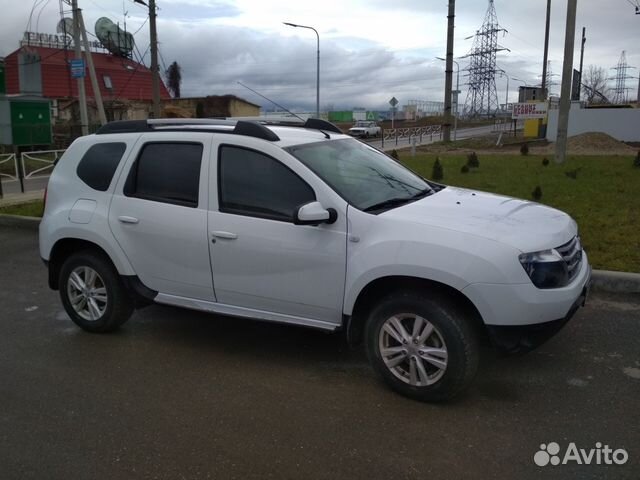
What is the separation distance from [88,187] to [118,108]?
4104 cm

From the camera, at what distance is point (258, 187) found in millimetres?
4285

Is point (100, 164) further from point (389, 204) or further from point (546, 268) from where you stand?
point (546, 268)

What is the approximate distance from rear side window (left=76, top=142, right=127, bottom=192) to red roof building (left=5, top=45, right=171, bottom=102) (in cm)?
4257

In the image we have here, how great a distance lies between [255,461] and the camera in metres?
3.23

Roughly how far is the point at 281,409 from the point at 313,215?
1.26 m

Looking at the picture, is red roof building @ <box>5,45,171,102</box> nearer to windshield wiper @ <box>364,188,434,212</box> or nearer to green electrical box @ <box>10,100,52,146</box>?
green electrical box @ <box>10,100,52,146</box>

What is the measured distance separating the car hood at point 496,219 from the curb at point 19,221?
8.16 m

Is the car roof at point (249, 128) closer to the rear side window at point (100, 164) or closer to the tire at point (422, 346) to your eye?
the rear side window at point (100, 164)

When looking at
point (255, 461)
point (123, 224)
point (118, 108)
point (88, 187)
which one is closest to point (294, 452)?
point (255, 461)

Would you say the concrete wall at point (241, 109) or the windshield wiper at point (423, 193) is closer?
the windshield wiper at point (423, 193)

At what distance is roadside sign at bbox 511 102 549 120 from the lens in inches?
1353

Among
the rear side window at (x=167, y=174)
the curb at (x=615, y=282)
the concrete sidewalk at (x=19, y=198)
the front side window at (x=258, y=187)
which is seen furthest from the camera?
the concrete sidewalk at (x=19, y=198)

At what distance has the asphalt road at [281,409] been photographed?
3.20m

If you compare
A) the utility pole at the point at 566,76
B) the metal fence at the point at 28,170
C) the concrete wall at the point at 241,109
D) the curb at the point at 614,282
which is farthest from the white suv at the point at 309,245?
the concrete wall at the point at 241,109
